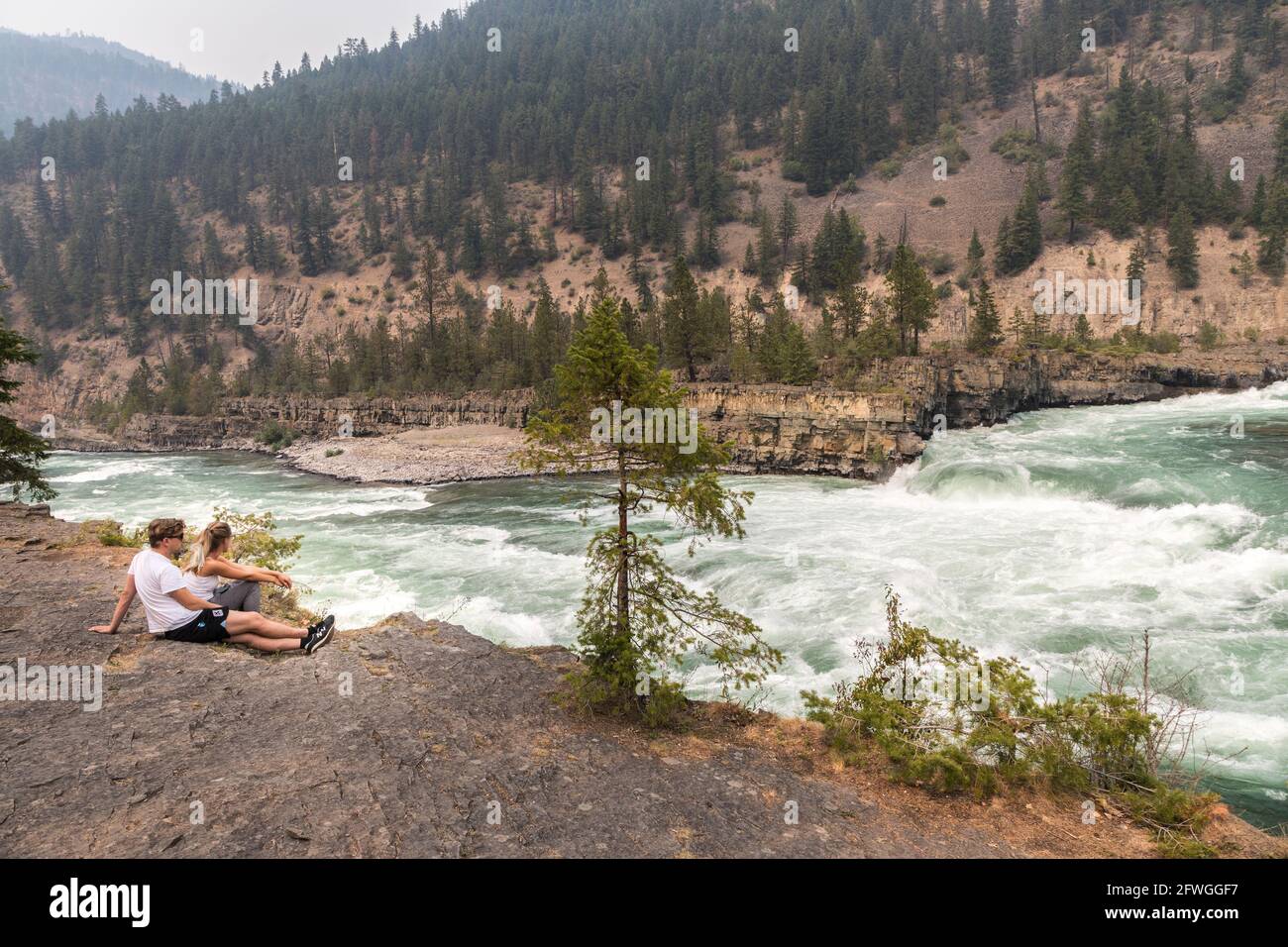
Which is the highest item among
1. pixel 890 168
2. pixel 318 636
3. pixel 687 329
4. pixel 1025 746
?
pixel 890 168

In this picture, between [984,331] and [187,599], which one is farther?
[984,331]

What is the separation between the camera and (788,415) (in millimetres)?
44656

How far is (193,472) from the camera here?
54969mm

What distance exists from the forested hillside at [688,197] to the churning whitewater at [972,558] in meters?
21.9

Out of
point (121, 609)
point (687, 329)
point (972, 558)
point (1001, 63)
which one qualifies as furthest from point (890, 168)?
point (121, 609)

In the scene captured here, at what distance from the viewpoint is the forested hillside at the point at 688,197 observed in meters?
75.9

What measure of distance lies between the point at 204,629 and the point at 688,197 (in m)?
120

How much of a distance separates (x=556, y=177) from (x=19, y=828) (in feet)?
448

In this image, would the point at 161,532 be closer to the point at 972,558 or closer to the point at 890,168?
the point at 972,558

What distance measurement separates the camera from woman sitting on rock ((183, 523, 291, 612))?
873 centimetres

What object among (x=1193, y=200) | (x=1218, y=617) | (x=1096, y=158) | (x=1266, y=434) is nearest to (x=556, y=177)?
(x=1096, y=158)

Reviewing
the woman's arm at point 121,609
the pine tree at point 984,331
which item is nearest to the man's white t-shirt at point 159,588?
the woman's arm at point 121,609

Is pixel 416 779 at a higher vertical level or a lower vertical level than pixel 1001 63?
lower

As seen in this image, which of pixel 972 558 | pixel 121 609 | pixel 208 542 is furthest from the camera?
pixel 972 558
